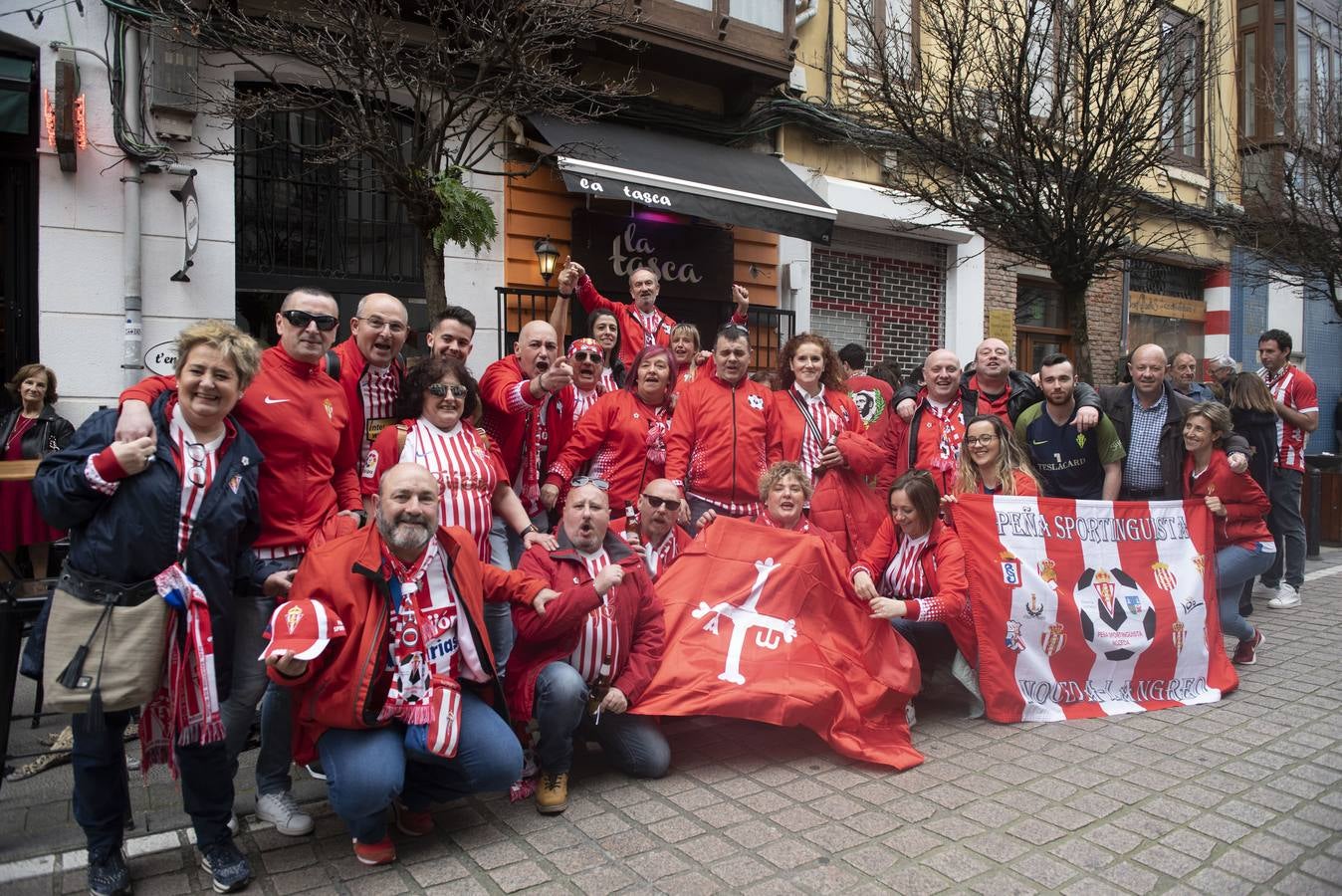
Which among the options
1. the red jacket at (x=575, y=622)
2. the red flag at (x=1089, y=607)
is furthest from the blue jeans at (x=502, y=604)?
the red flag at (x=1089, y=607)

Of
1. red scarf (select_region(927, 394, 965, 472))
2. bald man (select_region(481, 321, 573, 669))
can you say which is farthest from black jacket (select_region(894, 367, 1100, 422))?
bald man (select_region(481, 321, 573, 669))

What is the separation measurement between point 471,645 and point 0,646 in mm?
1714

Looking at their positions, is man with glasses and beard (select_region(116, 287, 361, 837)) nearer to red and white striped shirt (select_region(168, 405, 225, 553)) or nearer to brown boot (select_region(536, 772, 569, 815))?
red and white striped shirt (select_region(168, 405, 225, 553))

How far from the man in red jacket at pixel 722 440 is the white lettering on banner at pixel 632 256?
4.77 metres

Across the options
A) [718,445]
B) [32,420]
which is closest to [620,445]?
[718,445]

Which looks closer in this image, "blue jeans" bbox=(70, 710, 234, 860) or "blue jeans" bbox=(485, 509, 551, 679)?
"blue jeans" bbox=(70, 710, 234, 860)

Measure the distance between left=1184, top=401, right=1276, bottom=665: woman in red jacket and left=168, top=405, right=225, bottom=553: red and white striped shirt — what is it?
560cm

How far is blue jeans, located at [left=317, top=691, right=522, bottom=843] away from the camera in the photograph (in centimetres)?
310

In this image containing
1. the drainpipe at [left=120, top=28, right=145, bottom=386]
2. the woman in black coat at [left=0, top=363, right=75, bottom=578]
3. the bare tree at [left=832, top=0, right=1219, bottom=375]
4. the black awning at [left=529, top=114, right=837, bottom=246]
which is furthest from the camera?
the black awning at [left=529, top=114, right=837, bottom=246]

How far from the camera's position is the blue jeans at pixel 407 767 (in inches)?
122

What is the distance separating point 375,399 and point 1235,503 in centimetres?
531

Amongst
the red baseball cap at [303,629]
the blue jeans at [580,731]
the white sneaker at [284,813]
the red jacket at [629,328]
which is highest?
the red jacket at [629,328]

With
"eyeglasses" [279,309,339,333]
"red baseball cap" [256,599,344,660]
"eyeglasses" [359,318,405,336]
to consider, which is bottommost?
"red baseball cap" [256,599,344,660]

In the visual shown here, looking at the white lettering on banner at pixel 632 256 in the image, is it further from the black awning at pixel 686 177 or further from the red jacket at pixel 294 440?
the red jacket at pixel 294 440
